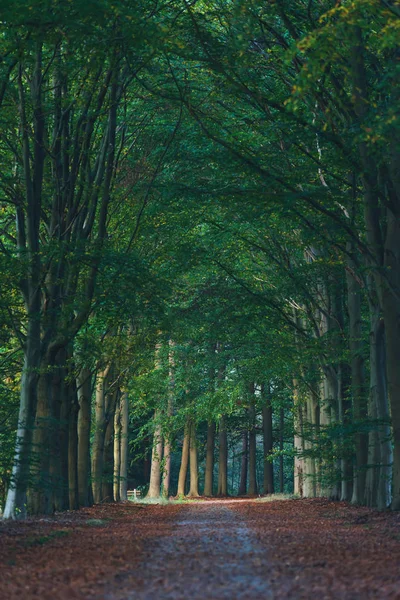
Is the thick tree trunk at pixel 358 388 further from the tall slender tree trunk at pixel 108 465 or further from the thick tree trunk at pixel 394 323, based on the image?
the tall slender tree trunk at pixel 108 465

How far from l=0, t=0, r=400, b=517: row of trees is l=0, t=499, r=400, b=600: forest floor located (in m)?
3.02

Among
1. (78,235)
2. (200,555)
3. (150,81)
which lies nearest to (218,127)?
(150,81)

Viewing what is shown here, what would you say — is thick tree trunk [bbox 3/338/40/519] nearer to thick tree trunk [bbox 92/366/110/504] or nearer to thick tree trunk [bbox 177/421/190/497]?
thick tree trunk [bbox 92/366/110/504]

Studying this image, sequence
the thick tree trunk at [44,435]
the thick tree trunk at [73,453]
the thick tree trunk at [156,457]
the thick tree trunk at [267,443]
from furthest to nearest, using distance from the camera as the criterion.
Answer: the thick tree trunk at [267,443] → the thick tree trunk at [156,457] → the thick tree trunk at [73,453] → the thick tree trunk at [44,435]

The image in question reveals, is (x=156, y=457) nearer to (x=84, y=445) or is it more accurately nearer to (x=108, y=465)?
(x=108, y=465)

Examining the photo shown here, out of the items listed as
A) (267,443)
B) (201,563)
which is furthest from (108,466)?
(201,563)

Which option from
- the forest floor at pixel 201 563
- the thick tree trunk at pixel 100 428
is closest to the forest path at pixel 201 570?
the forest floor at pixel 201 563

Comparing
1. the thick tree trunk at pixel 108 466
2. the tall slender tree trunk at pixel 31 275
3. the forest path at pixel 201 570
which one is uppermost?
the tall slender tree trunk at pixel 31 275

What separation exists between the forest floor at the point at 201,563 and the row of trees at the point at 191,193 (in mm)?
3024

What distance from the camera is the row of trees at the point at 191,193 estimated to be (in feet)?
48.4

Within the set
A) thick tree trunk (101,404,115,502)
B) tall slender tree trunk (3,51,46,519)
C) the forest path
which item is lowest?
the forest path

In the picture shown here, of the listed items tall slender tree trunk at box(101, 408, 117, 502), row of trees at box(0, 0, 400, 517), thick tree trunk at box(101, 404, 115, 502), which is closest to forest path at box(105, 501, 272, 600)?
row of trees at box(0, 0, 400, 517)

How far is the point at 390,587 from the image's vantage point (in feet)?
23.3

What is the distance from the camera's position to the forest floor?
6.96m
